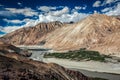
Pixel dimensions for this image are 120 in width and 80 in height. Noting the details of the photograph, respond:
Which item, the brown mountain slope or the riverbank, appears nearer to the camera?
the riverbank

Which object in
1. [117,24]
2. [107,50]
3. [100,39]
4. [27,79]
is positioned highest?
[117,24]

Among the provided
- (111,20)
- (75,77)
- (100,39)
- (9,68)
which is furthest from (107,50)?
(9,68)

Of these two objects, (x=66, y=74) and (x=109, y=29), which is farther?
(x=109, y=29)

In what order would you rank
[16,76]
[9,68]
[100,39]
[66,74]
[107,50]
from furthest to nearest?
1. [100,39]
2. [107,50]
3. [66,74]
4. [9,68]
5. [16,76]

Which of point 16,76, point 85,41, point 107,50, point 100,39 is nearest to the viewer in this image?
point 16,76

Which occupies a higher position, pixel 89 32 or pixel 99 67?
pixel 89 32

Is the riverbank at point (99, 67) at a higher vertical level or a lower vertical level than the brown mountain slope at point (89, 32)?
lower

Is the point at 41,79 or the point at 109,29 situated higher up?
the point at 109,29

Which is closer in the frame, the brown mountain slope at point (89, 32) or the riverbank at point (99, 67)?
the riverbank at point (99, 67)

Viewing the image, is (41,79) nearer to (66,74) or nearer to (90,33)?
(66,74)

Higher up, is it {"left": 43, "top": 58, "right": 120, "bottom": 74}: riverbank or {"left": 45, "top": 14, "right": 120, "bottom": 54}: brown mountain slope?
{"left": 45, "top": 14, "right": 120, "bottom": 54}: brown mountain slope

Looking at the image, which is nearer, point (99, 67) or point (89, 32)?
point (99, 67)
